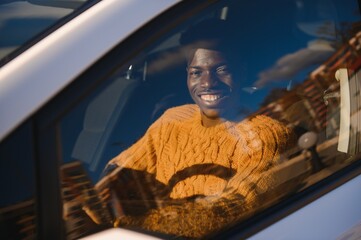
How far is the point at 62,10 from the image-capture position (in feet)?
5.34

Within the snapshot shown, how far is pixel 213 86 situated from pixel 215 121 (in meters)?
0.13

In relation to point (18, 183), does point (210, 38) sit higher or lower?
higher

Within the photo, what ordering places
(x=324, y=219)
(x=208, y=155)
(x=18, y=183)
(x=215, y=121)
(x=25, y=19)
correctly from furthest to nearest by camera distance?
(x=215, y=121)
(x=208, y=155)
(x=324, y=219)
(x=25, y=19)
(x=18, y=183)

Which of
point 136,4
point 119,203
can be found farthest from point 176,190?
point 136,4

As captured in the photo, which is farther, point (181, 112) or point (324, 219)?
point (181, 112)

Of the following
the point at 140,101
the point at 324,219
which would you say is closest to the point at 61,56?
the point at 140,101

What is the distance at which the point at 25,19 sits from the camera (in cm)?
169

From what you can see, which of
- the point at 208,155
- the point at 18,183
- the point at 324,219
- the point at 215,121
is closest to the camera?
the point at 18,183

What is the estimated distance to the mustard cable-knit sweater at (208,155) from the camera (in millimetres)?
1807

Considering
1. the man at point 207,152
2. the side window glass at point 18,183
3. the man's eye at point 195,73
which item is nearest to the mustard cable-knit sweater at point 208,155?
the man at point 207,152

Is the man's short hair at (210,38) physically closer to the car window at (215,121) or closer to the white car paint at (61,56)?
the car window at (215,121)

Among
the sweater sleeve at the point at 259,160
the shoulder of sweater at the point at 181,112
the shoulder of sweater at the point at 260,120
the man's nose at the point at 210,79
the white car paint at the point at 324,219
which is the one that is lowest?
the white car paint at the point at 324,219

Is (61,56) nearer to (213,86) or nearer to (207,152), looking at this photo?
(207,152)

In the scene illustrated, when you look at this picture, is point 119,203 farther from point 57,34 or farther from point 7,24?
point 7,24
